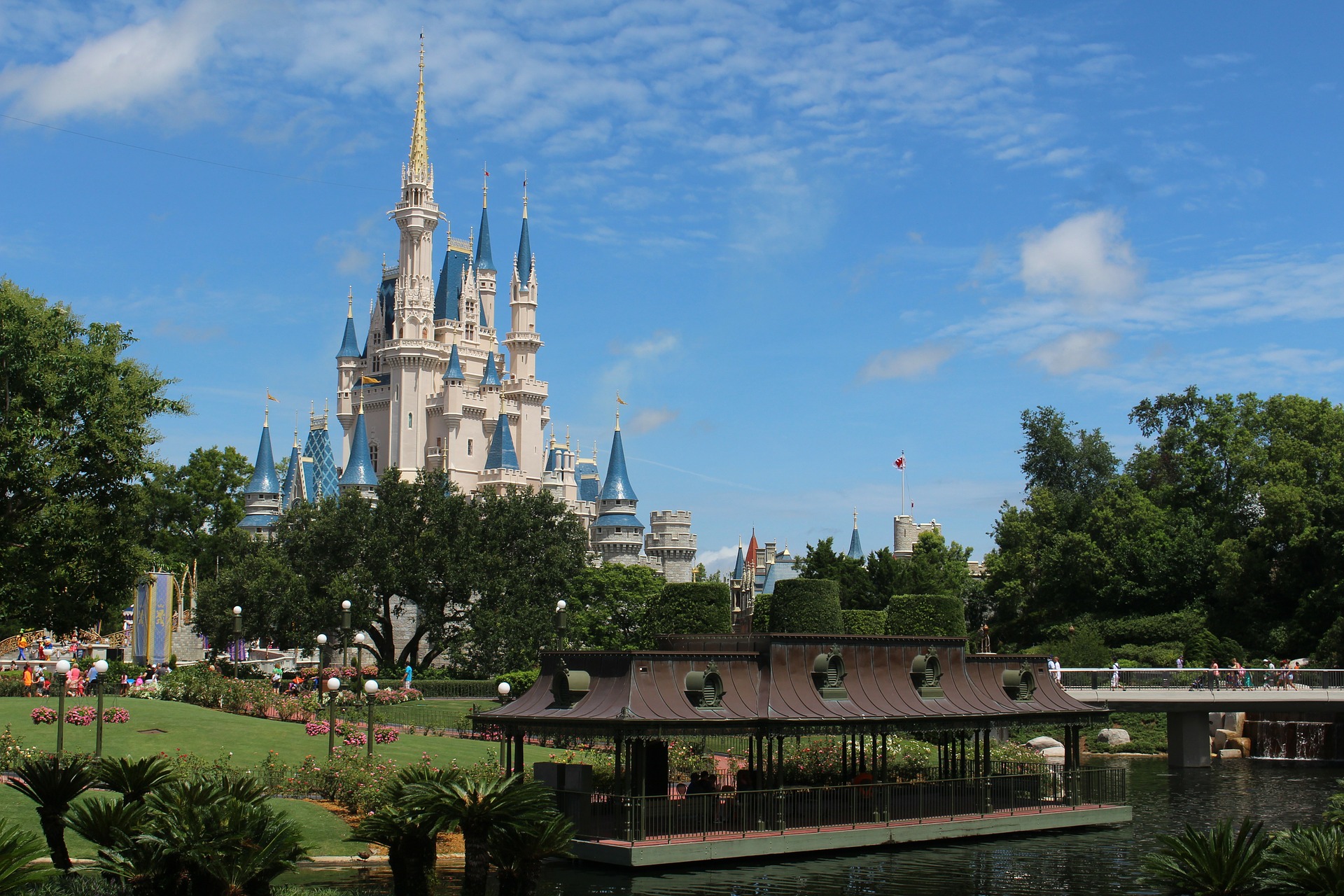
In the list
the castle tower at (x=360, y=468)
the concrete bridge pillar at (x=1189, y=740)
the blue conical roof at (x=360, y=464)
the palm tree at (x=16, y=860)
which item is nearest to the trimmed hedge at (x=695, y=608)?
the concrete bridge pillar at (x=1189, y=740)

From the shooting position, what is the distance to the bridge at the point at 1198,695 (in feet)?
141

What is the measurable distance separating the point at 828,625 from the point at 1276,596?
3626 centimetres

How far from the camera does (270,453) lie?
9375cm

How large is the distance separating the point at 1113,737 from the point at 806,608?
21787 mm

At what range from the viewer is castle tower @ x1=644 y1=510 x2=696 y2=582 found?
102 meters

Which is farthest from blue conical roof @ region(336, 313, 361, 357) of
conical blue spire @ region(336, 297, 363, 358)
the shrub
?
the shrub

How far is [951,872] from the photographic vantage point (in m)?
22.2

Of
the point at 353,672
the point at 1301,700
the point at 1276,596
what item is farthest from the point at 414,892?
the point at 1276,596

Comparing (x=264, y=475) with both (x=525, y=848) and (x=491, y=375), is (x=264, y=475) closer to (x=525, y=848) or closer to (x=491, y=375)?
(x=491, y=375)

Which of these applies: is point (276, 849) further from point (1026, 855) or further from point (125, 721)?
point (125, 721)

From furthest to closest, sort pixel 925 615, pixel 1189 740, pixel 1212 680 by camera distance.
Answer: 1. pixel 1212 680
2. pixel 1189 740
3. pixel 925 615

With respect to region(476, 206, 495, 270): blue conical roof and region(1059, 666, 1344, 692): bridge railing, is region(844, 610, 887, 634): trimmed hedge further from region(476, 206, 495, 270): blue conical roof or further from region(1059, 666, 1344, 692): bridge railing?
region(476, 206, 495, 270): blue conical roof

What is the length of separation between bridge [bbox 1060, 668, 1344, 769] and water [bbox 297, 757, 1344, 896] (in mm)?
12959

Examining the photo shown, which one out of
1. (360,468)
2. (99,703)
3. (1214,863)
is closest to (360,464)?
(360,468)
